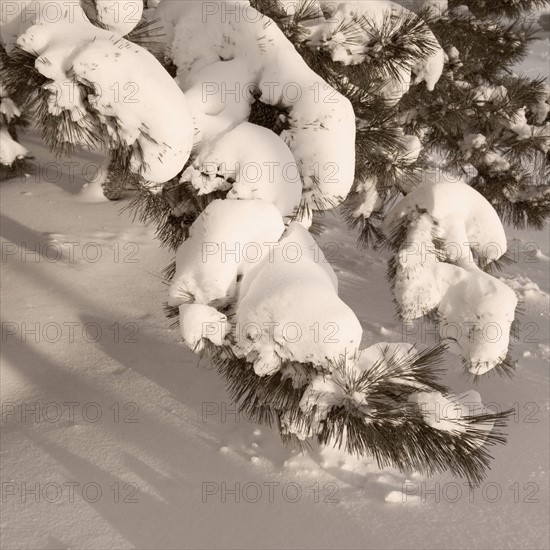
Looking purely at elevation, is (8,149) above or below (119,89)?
below

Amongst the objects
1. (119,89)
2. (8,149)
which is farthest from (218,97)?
(8,149)

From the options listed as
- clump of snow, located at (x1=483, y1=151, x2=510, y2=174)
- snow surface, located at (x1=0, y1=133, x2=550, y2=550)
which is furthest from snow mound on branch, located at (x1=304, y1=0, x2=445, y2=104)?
snow surface, located at (x1=0, y1=133, x2=550, y2=550)

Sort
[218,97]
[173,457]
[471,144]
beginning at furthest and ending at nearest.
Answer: [471,144] < [173,457] < [218,97]

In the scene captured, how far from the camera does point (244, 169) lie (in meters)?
Result: 2.04

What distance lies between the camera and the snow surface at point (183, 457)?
295cm

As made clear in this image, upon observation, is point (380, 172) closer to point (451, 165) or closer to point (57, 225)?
point (451, 165)

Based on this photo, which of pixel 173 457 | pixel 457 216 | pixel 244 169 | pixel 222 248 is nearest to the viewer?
pixel 222 248

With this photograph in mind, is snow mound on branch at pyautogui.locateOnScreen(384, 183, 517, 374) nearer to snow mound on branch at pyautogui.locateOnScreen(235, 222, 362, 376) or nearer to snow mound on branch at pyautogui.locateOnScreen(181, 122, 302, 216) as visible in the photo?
snow mound on branch at pyautogui.locateOnScreen(181, 122, 302, 216)

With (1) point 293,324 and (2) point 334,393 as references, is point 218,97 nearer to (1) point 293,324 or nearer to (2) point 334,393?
(1) point 293,324

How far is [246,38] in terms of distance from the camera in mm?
2303

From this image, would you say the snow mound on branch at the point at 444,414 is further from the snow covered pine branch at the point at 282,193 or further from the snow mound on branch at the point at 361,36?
the snow mound on branch at the point at 361,36

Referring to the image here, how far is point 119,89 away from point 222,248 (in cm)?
52

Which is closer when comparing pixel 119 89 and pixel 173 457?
pixel 119 89

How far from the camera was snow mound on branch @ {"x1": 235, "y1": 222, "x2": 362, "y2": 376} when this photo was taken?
1.63 metres
